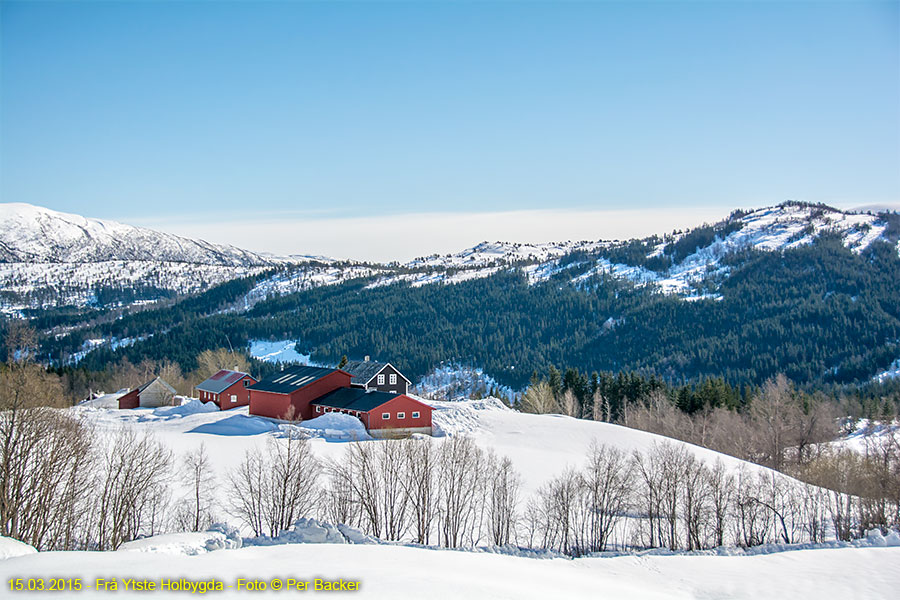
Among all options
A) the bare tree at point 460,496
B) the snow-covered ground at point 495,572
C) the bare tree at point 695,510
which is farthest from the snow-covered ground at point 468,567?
the bare tree at point 460,496

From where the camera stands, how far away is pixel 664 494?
32344 millimetres

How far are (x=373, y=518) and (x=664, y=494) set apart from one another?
15117mm

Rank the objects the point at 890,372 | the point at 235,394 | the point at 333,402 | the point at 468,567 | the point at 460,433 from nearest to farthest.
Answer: the point at 468,567 → the point at 460,433 → the point at 333,402 → the point at 235,394 → the point at 890,372

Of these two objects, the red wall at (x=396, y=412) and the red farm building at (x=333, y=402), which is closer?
the red wall at (x=396, y=412)

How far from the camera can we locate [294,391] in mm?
56906

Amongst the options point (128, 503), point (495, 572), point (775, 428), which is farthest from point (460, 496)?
point (775, 428)

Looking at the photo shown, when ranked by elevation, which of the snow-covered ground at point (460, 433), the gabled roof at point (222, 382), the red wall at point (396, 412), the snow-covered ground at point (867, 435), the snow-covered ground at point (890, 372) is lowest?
the snow-covered ground at point (867, 435)

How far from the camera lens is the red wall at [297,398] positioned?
57.1 metres

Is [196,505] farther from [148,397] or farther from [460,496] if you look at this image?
[148,397]

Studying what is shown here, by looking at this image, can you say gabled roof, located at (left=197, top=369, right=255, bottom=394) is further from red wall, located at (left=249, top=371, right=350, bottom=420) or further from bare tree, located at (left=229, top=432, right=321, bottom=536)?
bare tree, located at (left=229, top=432, right=321, bottom=536)

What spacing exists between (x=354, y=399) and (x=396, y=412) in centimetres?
502

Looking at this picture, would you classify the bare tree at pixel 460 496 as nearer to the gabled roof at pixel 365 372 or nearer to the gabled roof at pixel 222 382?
the gabled roof at pixel 365 372

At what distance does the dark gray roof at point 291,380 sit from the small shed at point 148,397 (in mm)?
18977

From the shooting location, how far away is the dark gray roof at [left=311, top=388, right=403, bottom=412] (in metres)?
53.2
